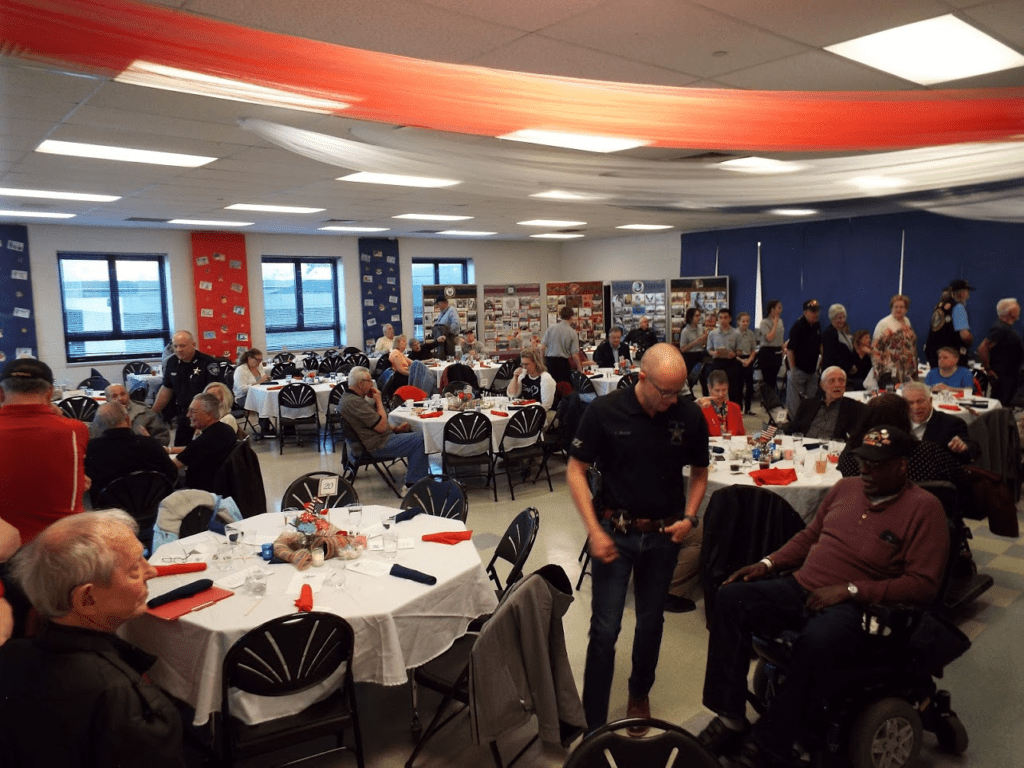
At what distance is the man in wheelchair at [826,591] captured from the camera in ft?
8.44

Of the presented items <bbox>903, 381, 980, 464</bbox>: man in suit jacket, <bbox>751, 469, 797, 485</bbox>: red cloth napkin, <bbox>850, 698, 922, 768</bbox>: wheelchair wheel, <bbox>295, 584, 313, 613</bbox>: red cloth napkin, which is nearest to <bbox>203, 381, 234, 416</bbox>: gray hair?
<bbox>295, 584, 313, 613</bbox>: red cloth napkin

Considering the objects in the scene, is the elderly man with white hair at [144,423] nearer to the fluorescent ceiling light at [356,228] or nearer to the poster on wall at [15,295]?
the poster on wall at [15,295]

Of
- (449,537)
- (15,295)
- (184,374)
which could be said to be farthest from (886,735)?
(15,295)

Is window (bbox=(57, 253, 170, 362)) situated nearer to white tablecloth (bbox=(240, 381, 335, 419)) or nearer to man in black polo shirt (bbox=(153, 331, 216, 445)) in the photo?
white tablecloth (bbox=(240, 381, 335, 419))

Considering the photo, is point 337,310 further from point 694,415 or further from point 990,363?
point 694,415

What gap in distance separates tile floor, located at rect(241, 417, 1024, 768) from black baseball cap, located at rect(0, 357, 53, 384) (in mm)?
2115

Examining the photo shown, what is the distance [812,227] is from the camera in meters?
12.7

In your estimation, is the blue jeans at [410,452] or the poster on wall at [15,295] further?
the poster on wall at [15,295]

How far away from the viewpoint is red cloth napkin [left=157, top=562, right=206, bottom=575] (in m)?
3.09

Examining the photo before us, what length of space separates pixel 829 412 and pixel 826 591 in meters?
2.98

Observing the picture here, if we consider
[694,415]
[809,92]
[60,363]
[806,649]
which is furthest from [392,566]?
[60,363]

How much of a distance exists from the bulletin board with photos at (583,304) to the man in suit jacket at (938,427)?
965 cm

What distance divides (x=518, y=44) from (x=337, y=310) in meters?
12.2

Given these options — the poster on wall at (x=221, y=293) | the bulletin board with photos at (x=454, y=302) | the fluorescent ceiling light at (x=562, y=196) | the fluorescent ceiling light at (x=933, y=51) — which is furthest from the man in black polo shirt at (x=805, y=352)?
the poster on wall at (x=221, y=293)
